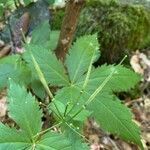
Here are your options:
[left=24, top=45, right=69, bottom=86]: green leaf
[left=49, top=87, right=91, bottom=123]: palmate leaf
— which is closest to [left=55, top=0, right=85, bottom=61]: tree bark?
[left=24, top=45, right=69, bottom=86]: green leaf

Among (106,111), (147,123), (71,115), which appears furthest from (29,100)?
(147,123)

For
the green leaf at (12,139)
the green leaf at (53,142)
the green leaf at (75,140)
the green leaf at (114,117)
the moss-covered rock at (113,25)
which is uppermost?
the green leaf at (12,139)

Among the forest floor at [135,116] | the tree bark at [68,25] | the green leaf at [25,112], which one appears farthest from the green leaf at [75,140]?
the forest floor at [135,116]

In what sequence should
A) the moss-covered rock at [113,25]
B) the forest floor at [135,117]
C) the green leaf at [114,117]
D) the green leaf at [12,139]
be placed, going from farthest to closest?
the moss-covered rock at [113,25]
the forest floor at [135,117]
the green leaf at [114,117]
the green leaf at [12,139]

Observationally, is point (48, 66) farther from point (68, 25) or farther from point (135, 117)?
point (135, 117)

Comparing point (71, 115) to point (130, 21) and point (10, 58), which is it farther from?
point (130, 21)

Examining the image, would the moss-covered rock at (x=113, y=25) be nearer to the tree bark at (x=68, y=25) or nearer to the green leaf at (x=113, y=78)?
the tree bark at (x=68, y=25)

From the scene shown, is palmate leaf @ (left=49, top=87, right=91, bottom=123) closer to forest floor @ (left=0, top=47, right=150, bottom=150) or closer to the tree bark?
the tree bark
